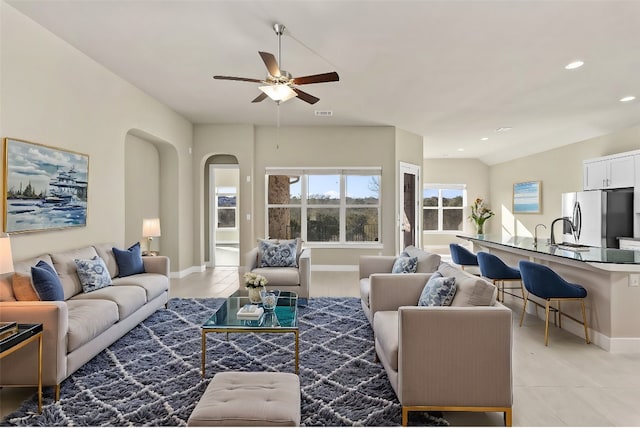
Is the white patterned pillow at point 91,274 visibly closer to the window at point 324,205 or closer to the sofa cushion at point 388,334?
the sofa cushion at point 388,334

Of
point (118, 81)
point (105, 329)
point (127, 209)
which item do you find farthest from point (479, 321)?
point (127, 209)

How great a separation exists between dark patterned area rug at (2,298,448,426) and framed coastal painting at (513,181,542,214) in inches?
278

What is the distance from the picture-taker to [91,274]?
3.57 m

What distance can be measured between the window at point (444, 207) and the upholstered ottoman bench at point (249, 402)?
33.3ft

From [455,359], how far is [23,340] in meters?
2.63

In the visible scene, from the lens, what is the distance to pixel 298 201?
25.2ft

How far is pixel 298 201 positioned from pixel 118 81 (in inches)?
156

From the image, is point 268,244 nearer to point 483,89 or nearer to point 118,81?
point 118,81

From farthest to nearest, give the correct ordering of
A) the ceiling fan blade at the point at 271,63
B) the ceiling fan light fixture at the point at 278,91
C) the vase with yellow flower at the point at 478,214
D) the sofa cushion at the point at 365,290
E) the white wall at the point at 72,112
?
1. the vase with yellow flower at the point at 478,214
2. the sofa cushion at the point at 365,290
3. the ceiling fan light fixture at the point at 278,91
4. the white wall at the point at 72,112
5. the ceiling fan blade at the point at 271,63

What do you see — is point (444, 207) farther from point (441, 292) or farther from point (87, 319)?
point (87, 319)

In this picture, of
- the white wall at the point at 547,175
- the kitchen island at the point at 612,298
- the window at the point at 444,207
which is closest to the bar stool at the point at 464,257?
the kitchen island at the point at 612,298

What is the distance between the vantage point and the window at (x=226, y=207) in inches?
397

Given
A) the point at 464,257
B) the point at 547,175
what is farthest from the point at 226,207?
the point at 547,175

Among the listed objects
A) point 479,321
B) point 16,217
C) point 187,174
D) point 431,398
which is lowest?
point 431,398
